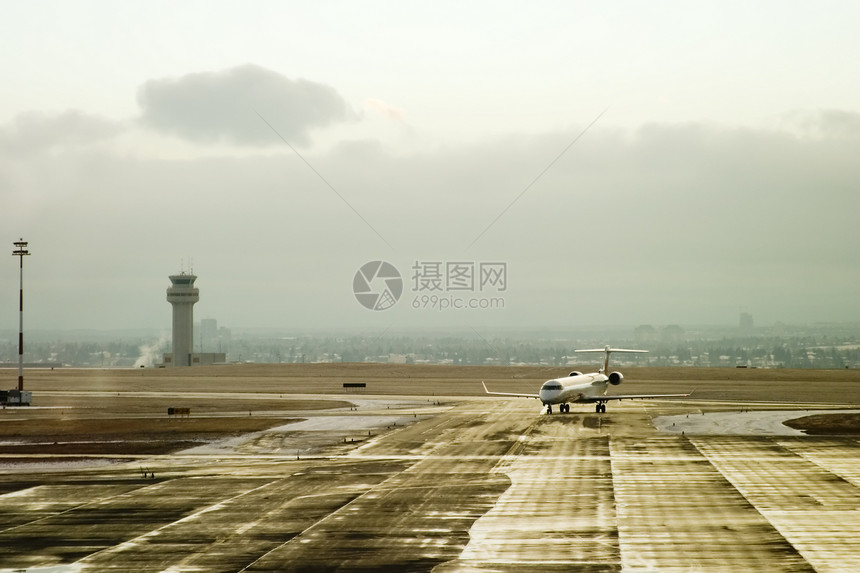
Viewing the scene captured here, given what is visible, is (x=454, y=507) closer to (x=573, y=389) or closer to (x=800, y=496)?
(x=800, y=496)

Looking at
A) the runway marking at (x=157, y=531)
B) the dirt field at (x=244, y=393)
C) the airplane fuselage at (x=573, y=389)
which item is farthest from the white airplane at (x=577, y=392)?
the runway marking at (x=157, y=531)

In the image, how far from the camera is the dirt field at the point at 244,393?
222 feet

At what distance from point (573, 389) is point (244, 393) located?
187ft

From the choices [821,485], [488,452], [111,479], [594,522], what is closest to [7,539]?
[111,479]

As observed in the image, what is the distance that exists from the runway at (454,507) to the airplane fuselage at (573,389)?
19.1 meters

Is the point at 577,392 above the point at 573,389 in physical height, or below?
below

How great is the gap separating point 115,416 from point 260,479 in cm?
4483

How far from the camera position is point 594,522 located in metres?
33.8

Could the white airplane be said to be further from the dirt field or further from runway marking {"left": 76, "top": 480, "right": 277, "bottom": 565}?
runway marking {"left": 76, "top": 480, "right": 277, "bottom": 565}

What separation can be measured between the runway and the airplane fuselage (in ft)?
62.7

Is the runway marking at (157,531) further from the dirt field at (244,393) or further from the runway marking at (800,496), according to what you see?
the runway marking at (800,496)

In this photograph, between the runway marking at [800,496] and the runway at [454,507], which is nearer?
the runway at [454,507]

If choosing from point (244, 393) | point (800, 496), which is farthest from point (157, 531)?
point (244, 393)

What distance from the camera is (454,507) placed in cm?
3725
